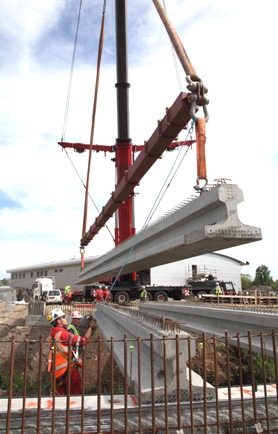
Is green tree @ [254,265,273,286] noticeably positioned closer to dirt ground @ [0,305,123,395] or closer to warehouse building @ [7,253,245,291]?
warehouse building @ [7,253,245,291]

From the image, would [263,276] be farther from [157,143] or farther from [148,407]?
[148,407]

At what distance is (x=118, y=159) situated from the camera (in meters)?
18.7

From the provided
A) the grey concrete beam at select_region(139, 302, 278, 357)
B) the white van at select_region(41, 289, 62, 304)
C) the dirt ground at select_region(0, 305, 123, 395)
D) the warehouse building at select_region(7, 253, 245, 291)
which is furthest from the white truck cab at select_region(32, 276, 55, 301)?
the grey concrete beam at select_region(139, 302, 278, 357)

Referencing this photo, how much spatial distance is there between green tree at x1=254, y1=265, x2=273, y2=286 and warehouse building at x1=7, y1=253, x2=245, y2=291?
37.4m

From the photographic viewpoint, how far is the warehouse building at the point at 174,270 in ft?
144

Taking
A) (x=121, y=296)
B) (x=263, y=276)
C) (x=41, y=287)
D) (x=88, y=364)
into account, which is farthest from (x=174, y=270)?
(x=263, y=276)

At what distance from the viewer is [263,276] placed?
88438 millimetres

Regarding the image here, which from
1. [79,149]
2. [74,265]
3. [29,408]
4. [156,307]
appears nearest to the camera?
[29,408]

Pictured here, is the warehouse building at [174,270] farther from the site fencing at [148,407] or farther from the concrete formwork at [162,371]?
the site fencing at [148,407]

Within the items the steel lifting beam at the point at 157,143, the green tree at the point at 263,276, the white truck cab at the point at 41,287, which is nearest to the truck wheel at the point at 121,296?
the steel lifting beam at the point at 157,143

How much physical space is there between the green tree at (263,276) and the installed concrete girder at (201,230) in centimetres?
8579

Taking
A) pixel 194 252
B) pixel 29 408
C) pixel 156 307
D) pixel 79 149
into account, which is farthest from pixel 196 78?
pixel 79 149

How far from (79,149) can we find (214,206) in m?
19.3

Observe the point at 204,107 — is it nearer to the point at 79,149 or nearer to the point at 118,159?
the point at 118,159
